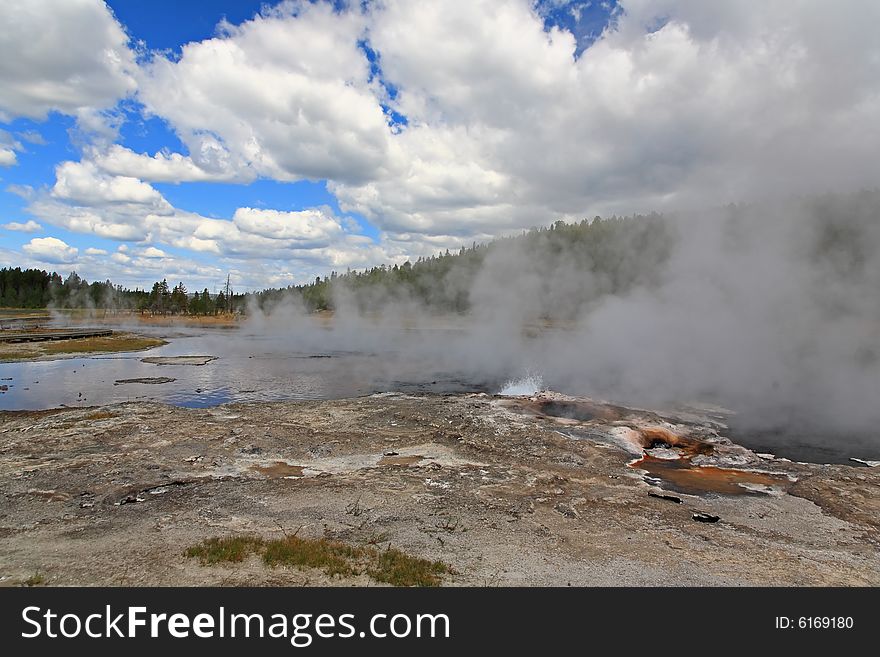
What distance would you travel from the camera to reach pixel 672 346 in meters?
30.3

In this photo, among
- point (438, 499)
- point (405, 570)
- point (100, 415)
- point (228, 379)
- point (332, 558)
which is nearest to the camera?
point (405, 570)

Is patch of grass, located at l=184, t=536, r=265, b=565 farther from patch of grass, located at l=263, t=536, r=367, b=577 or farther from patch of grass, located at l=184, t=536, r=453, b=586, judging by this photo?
patch of grass, located at l=263, t=536, r=367, b=577

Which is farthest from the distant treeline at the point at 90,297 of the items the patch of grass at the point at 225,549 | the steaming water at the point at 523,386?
the patch of grass at the point at 225,549

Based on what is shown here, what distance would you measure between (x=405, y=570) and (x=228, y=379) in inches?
967

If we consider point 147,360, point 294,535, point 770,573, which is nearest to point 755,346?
point 770,573

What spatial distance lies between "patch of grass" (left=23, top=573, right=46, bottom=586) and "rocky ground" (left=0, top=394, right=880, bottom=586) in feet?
0.16

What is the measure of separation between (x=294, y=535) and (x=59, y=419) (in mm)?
13511

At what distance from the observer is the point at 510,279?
46.3 meters

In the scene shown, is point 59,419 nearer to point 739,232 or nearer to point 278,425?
point 278,425

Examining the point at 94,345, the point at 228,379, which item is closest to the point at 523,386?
the point at 228,379

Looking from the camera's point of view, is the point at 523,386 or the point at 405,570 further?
the point at 523,386

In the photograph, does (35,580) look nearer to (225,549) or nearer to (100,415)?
(225,549)

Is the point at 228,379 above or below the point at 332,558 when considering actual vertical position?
below

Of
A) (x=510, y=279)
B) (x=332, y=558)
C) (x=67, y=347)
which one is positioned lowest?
(x=332, y=558)
